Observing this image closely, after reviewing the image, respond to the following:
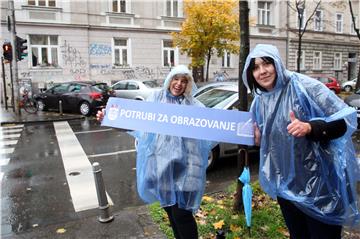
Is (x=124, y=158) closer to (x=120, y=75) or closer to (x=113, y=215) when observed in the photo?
(x=113, y=215)

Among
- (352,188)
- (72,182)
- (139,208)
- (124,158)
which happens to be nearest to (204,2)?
(124,158)

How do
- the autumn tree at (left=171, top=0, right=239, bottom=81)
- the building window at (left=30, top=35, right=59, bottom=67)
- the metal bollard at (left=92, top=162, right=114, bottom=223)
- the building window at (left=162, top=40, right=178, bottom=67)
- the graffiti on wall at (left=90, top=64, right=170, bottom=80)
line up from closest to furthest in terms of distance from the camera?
the metal bollard at (left=92, top=162, right=114, bottom=223) → the autumn tree at (left=171, top=0, right=239, bottom=81) → the building window at (left=30, top=35, right=59, bottom=67) → the graffiti on wall at (left=90, top=64, right=170, bottom=80) → the building window at (left=162, top=40, right=178, bottom=67)

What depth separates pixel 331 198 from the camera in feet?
7.27

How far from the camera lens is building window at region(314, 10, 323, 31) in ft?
121

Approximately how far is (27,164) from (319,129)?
7012mm

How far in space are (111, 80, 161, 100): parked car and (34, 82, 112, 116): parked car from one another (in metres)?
0.96

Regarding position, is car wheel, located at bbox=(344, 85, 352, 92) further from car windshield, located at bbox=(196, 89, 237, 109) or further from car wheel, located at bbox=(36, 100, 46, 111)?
car windshield, located at bbox=(196, 89, 237, 109)

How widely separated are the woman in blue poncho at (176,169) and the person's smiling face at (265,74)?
692 mm

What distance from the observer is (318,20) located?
37000mm

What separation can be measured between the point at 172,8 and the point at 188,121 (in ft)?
86.5

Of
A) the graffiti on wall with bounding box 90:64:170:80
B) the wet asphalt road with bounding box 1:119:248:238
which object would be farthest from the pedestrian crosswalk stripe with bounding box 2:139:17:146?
the graffiti on wall with bounding box 90:64:170:80

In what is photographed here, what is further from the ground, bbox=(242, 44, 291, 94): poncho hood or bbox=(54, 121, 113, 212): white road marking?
bbox=(242, 44, 291, 94): poncho hood

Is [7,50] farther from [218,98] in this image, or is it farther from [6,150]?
[218,98]

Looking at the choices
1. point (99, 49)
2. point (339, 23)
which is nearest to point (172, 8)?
point (99, 49)
